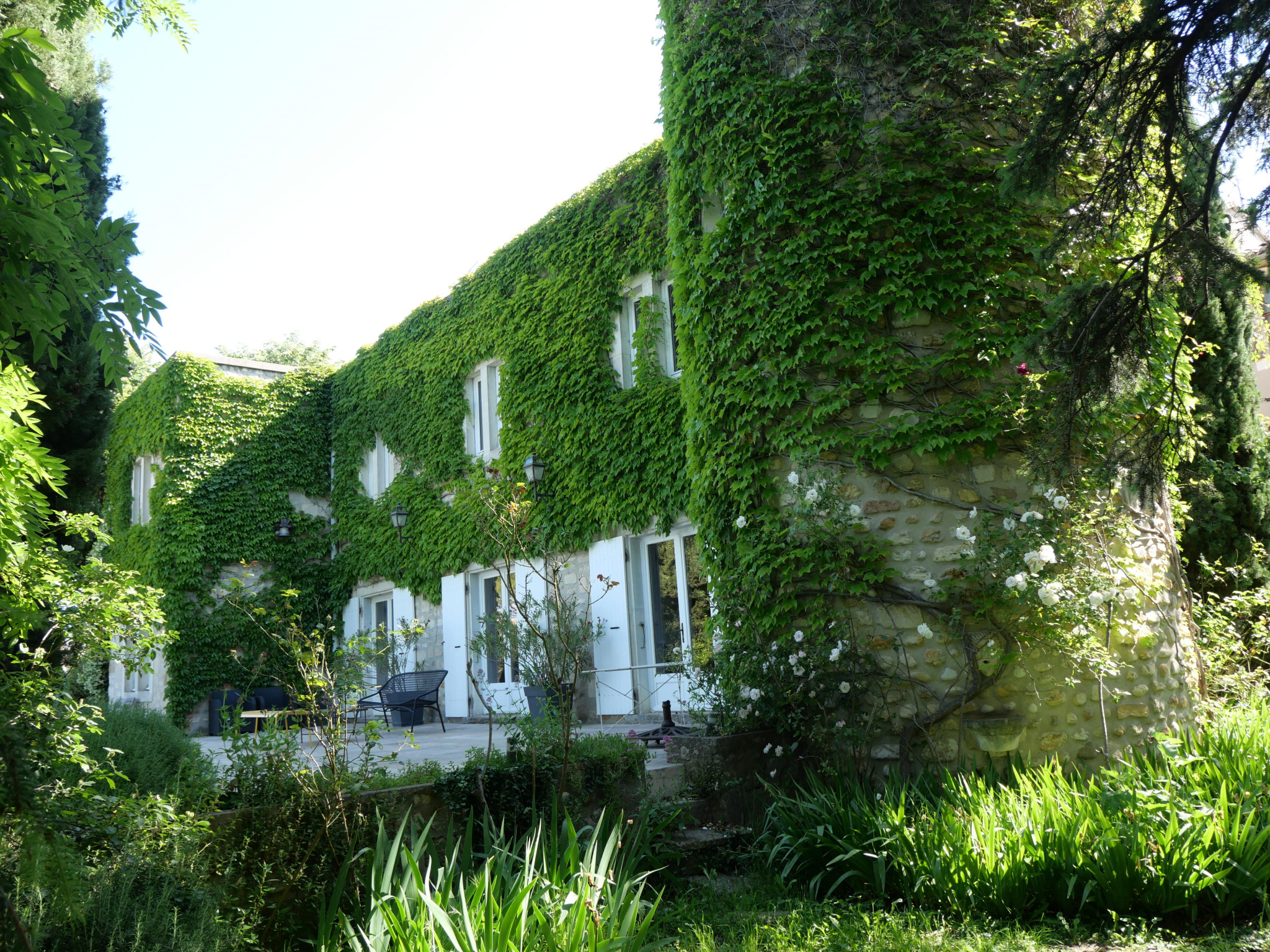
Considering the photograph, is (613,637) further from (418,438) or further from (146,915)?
(146,915)

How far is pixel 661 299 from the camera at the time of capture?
8547mm

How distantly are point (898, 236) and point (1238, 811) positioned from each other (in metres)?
3.22

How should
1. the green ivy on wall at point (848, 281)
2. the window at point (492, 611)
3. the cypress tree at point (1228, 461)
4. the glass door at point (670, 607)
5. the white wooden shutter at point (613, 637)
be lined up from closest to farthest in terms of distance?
1. the green ivy on wall at point (848, 281)
2. the cypress tree at point (1228, 461)
3. the glass door at point (670, 607)
4. the white wooden shutter at point (613, 637)
5. the window at point (492, 611)

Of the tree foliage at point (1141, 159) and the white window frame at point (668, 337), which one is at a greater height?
the white window frame at point (668, 337)

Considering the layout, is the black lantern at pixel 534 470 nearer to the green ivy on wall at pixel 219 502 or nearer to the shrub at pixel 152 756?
the shrub at pixel 152 756

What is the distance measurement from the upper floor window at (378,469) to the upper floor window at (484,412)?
6.65 ft

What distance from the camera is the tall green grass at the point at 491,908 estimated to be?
2.30 m

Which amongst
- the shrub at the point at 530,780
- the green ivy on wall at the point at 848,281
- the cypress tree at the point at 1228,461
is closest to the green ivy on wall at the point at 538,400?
the green ivy on wall at the point at 848,281

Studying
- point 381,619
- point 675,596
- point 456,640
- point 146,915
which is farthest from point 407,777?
point 381,619

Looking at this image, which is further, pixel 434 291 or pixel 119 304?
pixel 434 291

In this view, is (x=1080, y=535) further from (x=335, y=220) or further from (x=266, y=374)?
(x=266, y=374)

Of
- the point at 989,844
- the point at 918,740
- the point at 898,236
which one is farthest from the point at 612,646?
the point at 989,844

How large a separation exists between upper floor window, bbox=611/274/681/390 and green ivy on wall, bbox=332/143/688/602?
0.10 metres

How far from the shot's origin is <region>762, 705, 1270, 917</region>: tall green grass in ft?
9.48
